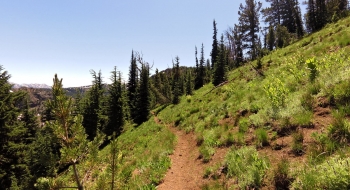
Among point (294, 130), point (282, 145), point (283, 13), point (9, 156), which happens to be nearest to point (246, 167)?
point (282, 145)

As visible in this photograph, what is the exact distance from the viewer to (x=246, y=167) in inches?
251

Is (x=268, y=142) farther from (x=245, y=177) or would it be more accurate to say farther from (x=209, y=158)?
(x=209, y=158)

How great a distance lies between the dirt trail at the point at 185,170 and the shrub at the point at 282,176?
3191mm

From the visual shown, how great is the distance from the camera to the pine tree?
3438mm

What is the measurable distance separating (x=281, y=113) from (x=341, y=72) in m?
2.88

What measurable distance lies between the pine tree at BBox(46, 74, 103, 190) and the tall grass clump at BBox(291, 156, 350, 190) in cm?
454

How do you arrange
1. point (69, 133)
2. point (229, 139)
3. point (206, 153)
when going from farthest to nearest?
point (206, 153), point (229, 139), point (69, 133)

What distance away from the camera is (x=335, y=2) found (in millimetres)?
41062

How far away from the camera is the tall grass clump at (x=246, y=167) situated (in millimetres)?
5672

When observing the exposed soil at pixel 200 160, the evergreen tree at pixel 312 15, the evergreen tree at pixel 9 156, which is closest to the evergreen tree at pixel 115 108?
the evergreen tree at pixel 9 156

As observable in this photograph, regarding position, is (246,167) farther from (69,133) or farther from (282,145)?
(69,133)

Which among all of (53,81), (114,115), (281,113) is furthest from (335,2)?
(53,81)

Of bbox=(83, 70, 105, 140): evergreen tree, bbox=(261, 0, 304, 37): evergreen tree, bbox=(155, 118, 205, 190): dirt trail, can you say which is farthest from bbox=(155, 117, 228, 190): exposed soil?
bbox=(261, 0, 304, 37): evergreen tree

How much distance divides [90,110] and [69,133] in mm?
39554
